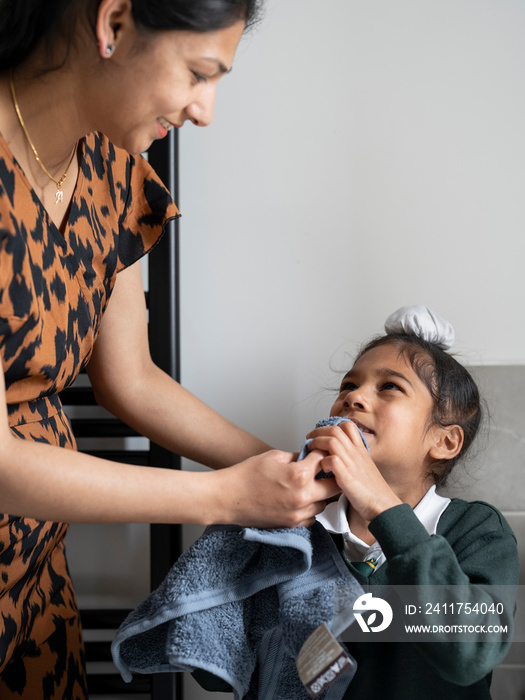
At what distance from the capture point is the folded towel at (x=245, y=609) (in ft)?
2.80

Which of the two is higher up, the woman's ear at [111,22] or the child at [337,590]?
the woman's ear at [111,22]

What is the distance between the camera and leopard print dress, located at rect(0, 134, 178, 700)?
82 cm

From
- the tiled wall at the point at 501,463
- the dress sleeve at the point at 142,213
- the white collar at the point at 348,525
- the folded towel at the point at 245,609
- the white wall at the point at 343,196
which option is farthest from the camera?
the white wall at the point at 343,196

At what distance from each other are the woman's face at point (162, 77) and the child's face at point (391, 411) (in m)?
0.49

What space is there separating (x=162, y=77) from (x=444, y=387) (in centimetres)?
66

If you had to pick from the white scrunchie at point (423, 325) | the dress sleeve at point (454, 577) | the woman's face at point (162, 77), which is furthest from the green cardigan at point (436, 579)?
the woman's face at point (162, 77)

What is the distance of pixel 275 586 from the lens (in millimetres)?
924

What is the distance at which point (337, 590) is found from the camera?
2.82ft

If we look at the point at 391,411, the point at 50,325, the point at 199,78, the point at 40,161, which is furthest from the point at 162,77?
the point at 391,411

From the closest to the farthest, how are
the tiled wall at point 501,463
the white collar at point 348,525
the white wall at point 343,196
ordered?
1. the white collar at point 348,525
2. the tiled wall at point 501,463
3. the white wall at point 343,196

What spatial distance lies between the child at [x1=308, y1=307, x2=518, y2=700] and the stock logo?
0.04m

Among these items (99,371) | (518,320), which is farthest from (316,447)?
(518,320)

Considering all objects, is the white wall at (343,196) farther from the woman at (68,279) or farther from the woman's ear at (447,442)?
the woman at (68,279)

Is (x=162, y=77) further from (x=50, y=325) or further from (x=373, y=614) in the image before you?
(x=373, y=614)
